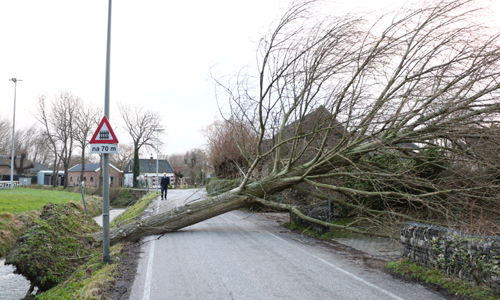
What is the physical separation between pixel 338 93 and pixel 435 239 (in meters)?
5.64

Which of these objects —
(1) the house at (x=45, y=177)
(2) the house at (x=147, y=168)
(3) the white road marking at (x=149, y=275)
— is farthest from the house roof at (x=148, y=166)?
(3) the white road marking at (x=149, y=275)

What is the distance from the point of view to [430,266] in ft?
20.7

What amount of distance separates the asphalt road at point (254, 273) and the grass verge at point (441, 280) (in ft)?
0.85

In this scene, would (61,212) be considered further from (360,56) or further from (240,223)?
(360,56)

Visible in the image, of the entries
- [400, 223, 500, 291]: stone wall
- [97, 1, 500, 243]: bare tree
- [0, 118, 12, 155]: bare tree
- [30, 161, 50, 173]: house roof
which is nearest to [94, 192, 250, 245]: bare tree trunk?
[97, 1, 500, 243]: bare tree

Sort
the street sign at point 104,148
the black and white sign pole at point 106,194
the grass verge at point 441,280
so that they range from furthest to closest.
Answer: the street sign at point 104,148 < the black and white sign pole at point 106,194 < the grass verge at point 441,280

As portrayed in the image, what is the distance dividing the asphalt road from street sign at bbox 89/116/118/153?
258cm

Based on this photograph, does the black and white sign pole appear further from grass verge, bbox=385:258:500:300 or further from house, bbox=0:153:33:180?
house, bbox=0:153:33:180

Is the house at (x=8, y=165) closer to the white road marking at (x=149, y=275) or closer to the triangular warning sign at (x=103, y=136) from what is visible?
the white road marking at (x=149, y=275)

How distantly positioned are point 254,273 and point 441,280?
10.2ft

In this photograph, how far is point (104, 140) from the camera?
800cm

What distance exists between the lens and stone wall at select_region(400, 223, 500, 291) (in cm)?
509

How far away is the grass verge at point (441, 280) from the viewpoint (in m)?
5.04

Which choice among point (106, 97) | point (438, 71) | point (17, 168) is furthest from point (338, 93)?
point (17, 168)
